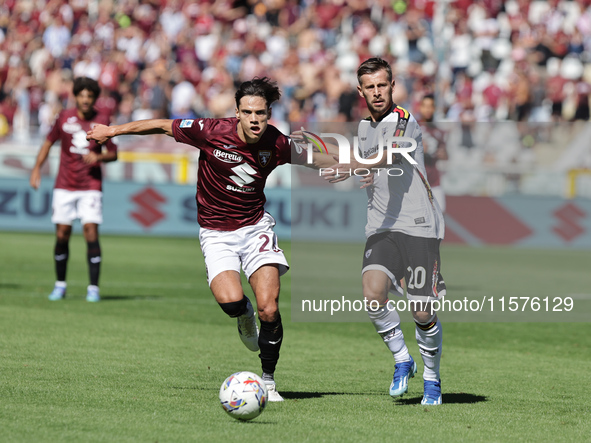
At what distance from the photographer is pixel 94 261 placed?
11992 mm

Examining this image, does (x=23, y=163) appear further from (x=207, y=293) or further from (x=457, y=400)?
(x=457, y=400)

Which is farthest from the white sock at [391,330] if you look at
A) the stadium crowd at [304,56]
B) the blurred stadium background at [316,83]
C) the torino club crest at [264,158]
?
the stadium crowd at [304,56]

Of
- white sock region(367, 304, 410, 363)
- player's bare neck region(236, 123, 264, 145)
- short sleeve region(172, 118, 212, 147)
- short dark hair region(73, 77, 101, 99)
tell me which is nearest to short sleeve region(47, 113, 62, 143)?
short dark hair region(73, 77, 101, 99)

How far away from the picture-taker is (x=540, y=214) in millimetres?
20656

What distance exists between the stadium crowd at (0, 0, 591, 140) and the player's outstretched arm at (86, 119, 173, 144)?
Answer: 47.3 feet

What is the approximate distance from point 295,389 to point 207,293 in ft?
20.4

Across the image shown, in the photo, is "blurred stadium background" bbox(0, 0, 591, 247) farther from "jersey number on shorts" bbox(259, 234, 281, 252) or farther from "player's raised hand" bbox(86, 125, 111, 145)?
"player's raised hand" bbox(86, 125, 111, 145)

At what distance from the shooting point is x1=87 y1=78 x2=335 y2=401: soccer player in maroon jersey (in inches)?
272

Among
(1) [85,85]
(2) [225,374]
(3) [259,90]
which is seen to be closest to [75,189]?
(1) [85,85]

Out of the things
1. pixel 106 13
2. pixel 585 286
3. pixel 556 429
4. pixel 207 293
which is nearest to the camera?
pixel 556 429

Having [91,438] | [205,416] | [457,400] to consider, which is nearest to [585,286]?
[457,400]

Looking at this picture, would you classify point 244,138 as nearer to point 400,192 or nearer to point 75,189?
point 400,192

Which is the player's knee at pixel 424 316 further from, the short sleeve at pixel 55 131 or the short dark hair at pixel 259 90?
the short sleeve at pixel 55 131

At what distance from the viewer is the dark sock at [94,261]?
39.4 ft
